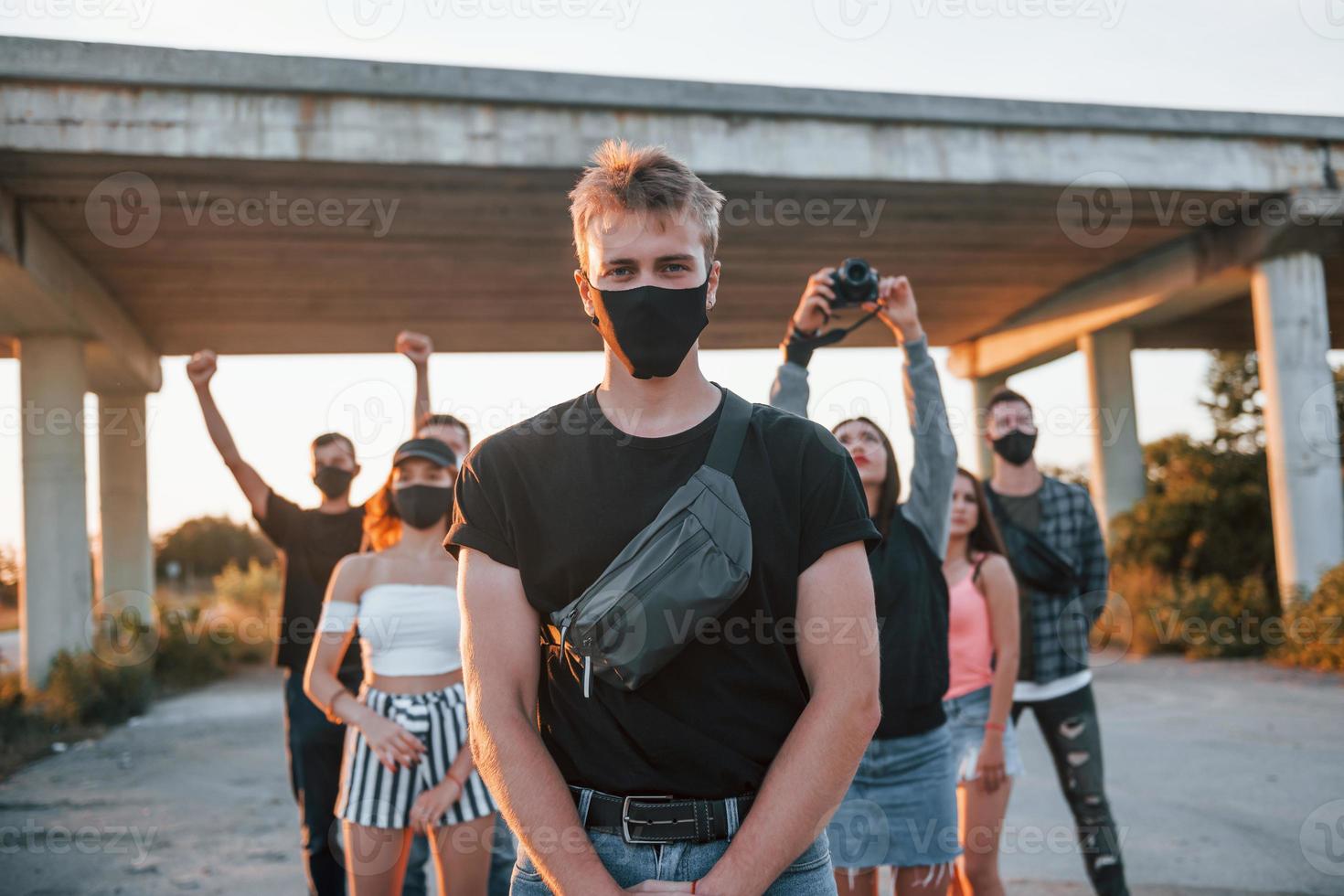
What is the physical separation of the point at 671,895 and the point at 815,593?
1.83 feet

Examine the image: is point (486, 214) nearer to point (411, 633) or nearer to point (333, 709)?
point (411, 633)

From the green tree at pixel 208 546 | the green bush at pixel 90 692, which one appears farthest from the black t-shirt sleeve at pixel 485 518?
the green tree at pixel 208 546

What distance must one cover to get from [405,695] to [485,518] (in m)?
1.98

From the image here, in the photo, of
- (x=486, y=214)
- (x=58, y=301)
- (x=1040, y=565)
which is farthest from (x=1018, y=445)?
(x=58, y=301)

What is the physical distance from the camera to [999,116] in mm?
10891

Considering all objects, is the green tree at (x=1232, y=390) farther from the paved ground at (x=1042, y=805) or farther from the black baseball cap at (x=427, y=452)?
the black baseball cap at (x=427, y=452)

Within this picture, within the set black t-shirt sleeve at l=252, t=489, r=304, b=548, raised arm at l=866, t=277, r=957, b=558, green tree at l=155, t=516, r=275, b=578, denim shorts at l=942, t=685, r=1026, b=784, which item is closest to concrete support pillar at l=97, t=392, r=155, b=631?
black t-shirt sleeve at l=252, t=489, r=304, b=548

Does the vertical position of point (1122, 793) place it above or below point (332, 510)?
below

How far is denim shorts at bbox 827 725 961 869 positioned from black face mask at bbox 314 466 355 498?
9.28ft

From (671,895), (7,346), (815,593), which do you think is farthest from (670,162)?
(7,346)

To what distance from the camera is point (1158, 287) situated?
47.0 feet

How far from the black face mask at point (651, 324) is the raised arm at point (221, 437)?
2.96 metres

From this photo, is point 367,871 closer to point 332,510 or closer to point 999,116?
point 332,510

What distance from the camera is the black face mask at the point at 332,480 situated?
4.95 metres
